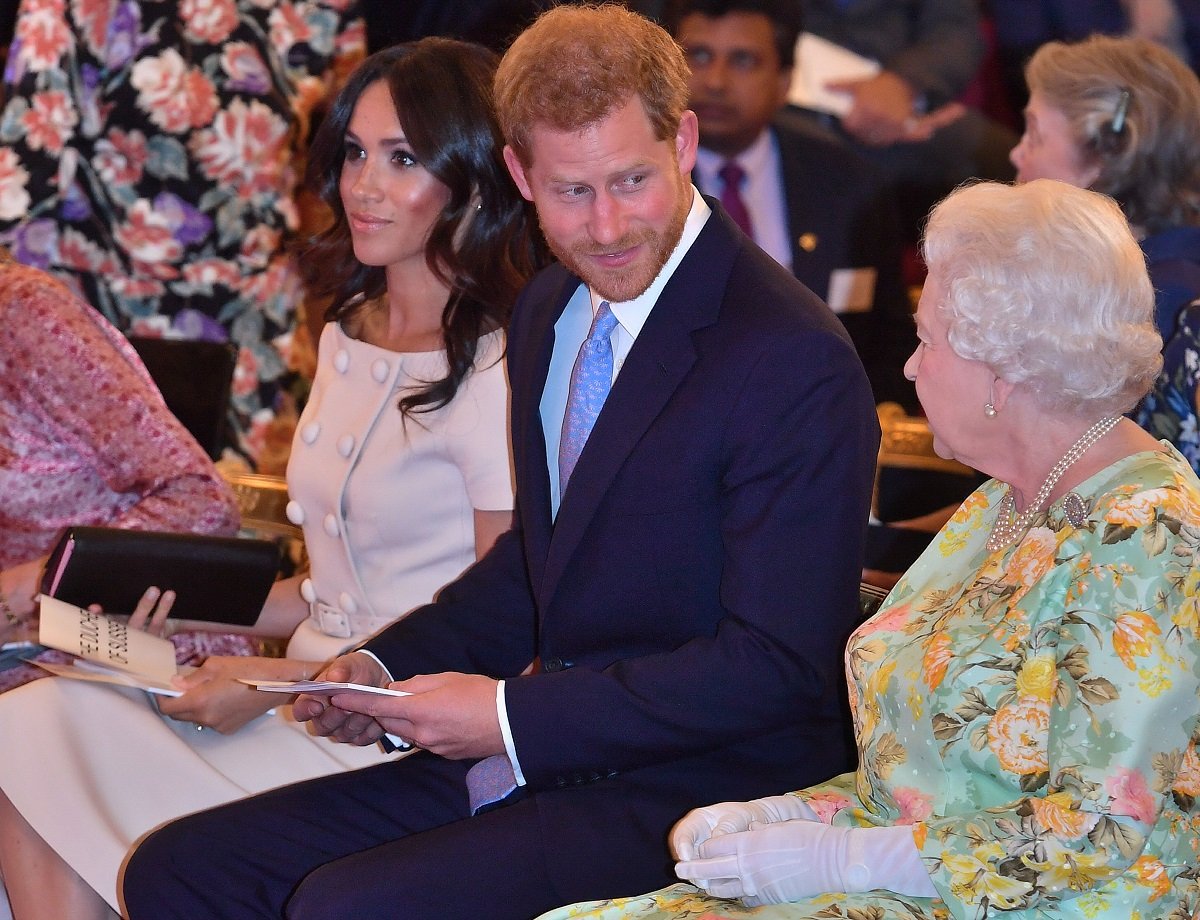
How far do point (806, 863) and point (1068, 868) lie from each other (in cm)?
28

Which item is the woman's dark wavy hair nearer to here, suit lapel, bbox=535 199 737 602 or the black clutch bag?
the black clutch bag

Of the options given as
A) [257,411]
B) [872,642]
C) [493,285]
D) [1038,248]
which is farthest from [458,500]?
[257,411]

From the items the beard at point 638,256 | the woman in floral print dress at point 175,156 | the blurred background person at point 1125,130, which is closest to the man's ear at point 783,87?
the blurred background person at point 1125,130

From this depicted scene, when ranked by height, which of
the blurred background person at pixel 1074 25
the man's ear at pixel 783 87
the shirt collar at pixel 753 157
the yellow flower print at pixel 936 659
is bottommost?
the yellow flower print at pixel 936 659

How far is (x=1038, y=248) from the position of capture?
1696 mm

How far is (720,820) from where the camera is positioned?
5.82 ft

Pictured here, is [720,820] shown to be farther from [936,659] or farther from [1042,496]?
[1042,496]

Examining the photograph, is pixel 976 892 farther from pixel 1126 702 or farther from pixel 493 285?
pixel 493 285

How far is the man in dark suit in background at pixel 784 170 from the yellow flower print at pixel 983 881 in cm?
301

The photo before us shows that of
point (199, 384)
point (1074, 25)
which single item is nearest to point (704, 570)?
point (199, 384)

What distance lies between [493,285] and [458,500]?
38 cm

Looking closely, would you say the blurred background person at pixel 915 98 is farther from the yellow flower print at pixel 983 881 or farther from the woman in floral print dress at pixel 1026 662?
the yellow flower print at pixel 983 881

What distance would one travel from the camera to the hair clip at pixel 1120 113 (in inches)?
138

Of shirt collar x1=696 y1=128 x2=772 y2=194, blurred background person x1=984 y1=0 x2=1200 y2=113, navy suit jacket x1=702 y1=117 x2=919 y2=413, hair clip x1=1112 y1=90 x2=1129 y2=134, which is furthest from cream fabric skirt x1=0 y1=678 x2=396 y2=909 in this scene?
blurred background person x1=984 y1=0 x2=1200 y2=113
